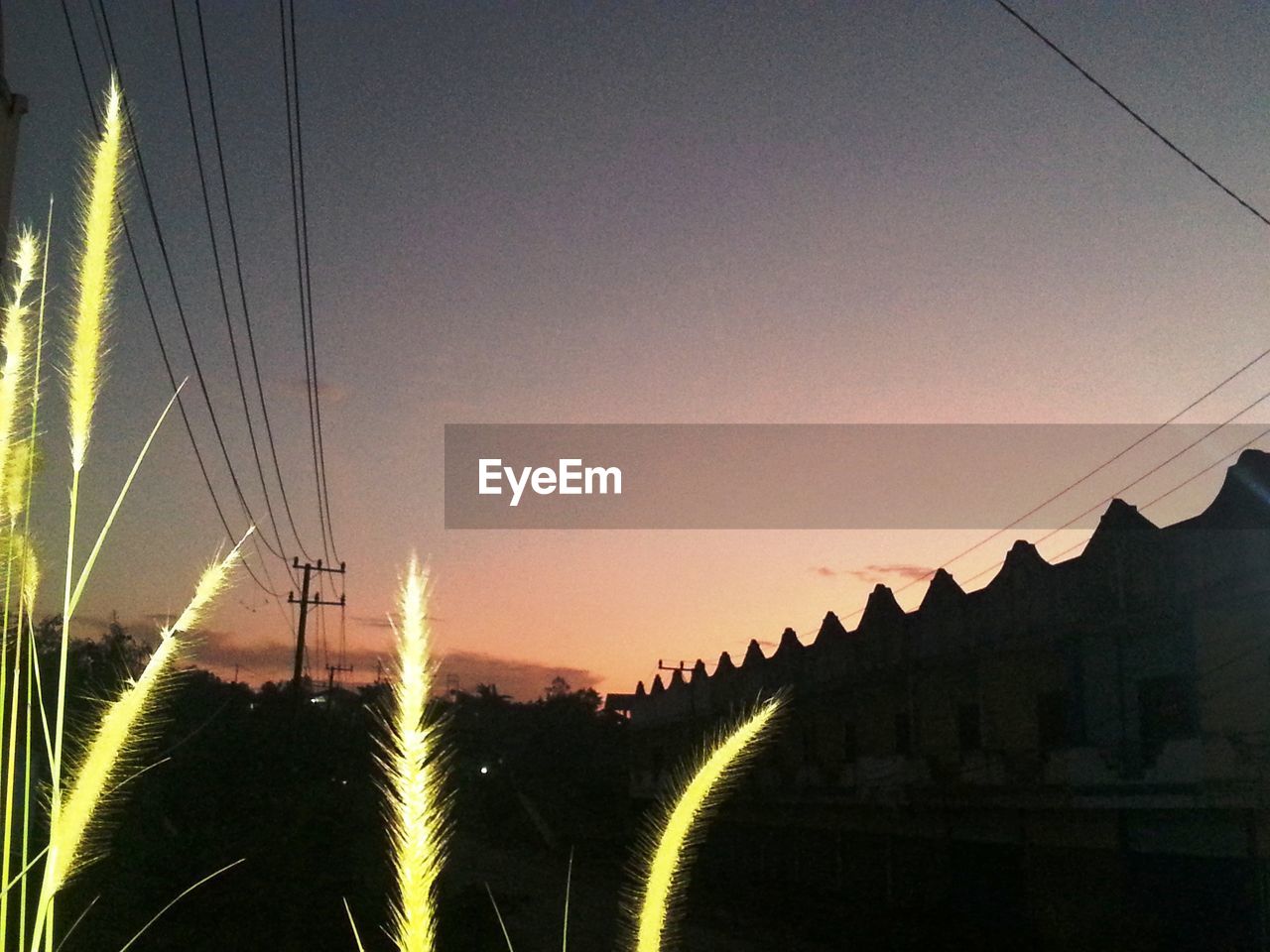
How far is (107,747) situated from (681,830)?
0.78m

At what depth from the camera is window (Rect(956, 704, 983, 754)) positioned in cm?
1942

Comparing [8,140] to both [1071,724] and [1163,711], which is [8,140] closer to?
[1163,711]

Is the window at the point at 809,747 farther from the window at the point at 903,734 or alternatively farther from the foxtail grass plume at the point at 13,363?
the foxtail grass plume at the point at 13,363

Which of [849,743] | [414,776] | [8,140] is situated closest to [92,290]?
[414,776]

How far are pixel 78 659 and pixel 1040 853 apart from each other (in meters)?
14.8

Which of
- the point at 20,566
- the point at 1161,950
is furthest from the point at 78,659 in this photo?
the point at 1161,950

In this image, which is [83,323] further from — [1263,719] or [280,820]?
[1263,719]

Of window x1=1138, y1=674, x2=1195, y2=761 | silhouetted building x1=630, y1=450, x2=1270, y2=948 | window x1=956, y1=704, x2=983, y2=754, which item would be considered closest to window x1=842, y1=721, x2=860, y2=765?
silhouetted building x1=630, y1=450, x2=1270, y2=948

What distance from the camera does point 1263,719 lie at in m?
13.1

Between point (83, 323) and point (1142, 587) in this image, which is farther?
point (1142, 587)

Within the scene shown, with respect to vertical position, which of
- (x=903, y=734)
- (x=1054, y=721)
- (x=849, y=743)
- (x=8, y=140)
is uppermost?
(x=8, y=140)

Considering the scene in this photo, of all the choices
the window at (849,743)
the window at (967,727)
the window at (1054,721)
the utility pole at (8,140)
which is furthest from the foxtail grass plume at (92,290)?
the window at (849,743)

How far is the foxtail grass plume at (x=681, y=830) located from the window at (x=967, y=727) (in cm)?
1900

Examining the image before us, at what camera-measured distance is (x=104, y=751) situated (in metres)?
1.50
